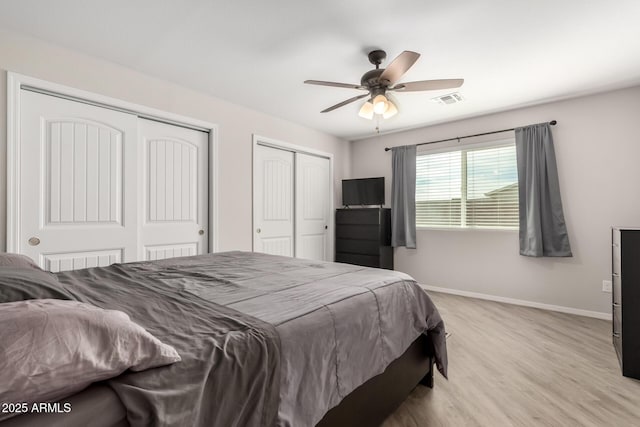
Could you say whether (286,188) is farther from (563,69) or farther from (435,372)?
(563,69)

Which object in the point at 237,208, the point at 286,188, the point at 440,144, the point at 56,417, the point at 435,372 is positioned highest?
the point at 440,144

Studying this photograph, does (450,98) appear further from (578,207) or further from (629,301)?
(629,301)

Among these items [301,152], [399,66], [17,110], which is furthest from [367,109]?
[17,110]

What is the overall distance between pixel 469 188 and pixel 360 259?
184cm

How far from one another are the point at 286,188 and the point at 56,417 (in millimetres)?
3763

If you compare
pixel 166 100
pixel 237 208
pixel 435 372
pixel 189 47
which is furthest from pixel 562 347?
pixel 166 100

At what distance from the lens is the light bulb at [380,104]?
2.35 metres

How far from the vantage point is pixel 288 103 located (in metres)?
3.54

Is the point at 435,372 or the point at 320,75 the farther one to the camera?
the point at 320,75

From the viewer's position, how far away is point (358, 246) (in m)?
4.64

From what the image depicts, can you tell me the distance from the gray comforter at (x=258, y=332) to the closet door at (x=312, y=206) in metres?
2.53

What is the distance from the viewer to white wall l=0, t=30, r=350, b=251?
2.19 meters

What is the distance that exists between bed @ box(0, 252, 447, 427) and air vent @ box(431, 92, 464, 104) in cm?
242

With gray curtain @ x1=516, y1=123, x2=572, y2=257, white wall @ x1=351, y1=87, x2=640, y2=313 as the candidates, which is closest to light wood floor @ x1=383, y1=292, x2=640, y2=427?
white wall @ x1=351, y1=87, x2=640, y2=313
